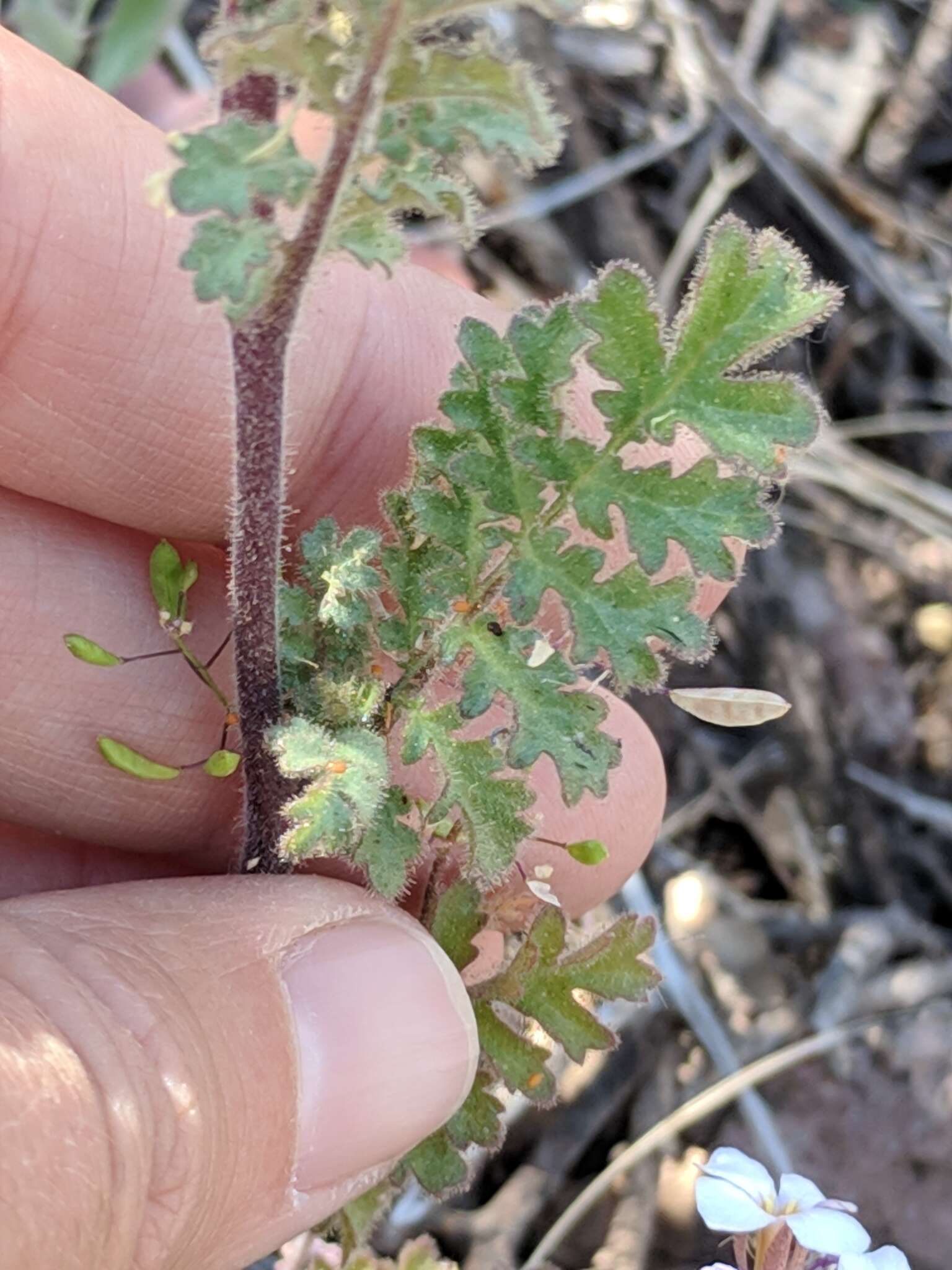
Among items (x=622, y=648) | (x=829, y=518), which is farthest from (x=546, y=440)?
(x=829, y=518)

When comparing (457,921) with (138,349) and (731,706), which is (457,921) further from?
(138,349)

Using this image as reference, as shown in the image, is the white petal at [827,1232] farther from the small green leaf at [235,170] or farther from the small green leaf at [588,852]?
the small green leaf at [235,170]

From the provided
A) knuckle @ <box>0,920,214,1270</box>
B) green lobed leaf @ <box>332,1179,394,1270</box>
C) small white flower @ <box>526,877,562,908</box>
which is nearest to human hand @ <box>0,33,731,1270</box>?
knuckle @ <box>0,920,214,1270</box>

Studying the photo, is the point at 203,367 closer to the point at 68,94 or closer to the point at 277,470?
the point at 68,94

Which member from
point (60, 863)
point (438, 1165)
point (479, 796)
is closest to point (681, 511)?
point (479, 796)

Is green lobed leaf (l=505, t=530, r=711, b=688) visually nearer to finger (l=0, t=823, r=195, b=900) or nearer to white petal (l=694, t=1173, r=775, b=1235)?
white petal (l=694, t=1173, r=775, b=1235)
